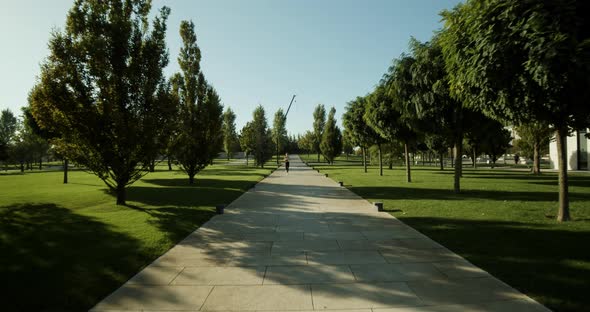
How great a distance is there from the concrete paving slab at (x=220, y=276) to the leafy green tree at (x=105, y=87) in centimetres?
808

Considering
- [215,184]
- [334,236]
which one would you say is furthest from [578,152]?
[334,236]

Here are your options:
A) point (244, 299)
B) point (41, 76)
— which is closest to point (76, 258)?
point (244, 299)

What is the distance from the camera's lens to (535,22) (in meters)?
6.39

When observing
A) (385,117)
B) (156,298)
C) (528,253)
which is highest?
(385,117)

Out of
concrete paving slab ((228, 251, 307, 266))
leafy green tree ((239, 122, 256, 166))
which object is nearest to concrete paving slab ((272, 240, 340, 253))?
concrete paving slab ((228, 251, 307, 266))

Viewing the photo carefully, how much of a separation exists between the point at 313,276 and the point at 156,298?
7.14ft

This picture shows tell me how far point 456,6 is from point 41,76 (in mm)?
13578

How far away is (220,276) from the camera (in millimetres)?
4891

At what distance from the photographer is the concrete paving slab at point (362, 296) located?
151 inches

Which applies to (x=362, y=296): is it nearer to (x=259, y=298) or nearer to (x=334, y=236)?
(x=259, y=298)

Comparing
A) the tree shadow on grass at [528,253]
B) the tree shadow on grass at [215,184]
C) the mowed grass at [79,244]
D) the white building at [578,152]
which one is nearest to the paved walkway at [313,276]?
the tree shadow on grass at [528,253]

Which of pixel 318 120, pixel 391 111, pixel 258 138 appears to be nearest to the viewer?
pixel 391 111

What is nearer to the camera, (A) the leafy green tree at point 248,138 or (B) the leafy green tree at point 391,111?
(B) the leafy green tree at point 391,111

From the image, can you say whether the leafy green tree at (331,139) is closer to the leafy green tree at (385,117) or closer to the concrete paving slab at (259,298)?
the leafy green tree at (385,117)
